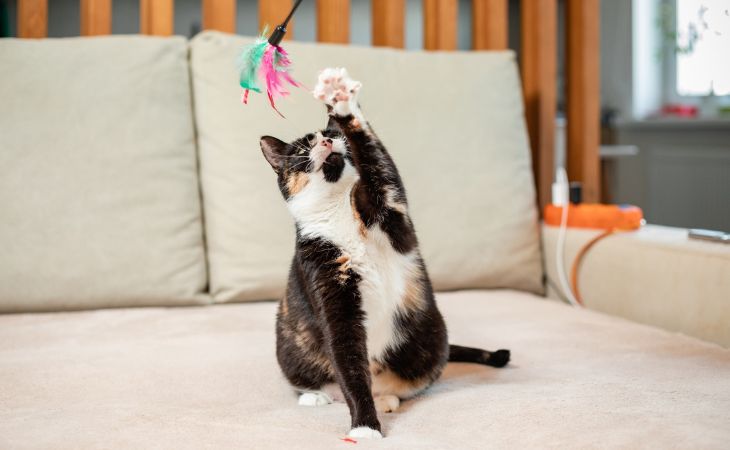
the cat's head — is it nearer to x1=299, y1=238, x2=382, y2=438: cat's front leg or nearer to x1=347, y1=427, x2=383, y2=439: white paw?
x1=299, y1=238, x2=382, y2=438: cat's front leg

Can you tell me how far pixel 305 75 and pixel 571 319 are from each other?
2.38 ft

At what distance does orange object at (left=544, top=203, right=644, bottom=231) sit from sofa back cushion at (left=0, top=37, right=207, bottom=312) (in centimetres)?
80

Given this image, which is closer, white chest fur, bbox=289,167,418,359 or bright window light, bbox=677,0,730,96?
white chest fur, bbox=289,167,418,359

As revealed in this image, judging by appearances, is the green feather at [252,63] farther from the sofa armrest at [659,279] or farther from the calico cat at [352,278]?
the sofa armrest at [659,279]

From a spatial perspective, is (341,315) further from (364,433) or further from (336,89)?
(336,89)

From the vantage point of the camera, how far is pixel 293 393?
1043 millimetres

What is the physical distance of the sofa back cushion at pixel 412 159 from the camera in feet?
5.04

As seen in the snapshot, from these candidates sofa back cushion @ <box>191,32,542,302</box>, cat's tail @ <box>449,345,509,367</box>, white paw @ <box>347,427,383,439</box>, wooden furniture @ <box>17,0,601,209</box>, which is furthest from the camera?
wooden furniture @ <box>17,0,601,209</box>

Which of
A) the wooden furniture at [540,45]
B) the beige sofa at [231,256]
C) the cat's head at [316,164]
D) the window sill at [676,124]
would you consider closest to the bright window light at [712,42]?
the wooden furniture at [540,45]

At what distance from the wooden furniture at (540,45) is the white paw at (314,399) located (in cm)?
105

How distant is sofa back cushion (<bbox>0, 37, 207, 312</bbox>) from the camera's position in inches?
56.3

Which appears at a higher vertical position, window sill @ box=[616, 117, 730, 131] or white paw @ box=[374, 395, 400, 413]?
window sill @ box=[616, 117, 730, 131]

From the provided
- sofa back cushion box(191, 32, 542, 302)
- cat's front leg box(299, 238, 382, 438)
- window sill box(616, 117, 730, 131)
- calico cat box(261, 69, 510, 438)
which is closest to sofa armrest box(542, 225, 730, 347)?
sofa back cushion box(191, 32, 542, 302)

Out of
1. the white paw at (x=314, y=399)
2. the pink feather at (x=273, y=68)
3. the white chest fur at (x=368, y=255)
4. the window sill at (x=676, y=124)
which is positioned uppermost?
the window sill at (x=676, y=124)
